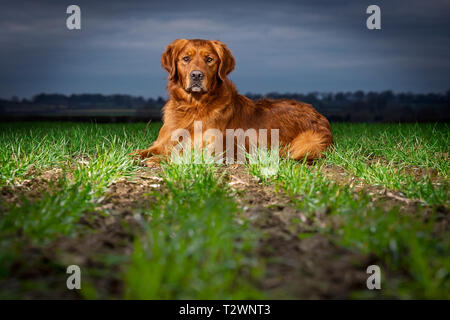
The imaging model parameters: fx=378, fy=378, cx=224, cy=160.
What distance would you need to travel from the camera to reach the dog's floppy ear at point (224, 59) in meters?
4.52

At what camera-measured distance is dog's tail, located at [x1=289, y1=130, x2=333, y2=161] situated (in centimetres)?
489

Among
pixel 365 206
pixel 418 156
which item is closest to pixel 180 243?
pixel 365 206

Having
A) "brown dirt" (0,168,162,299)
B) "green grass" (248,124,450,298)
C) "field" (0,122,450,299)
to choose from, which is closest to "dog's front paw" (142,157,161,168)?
"field" (0,122,450,299)

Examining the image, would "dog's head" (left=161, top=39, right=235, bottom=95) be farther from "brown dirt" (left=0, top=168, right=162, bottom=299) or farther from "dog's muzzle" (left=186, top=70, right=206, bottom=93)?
"brown dirt" (left=0, top=168, right=162, bottom=299)

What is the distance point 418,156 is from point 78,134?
4.90 meters

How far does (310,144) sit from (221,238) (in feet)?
10.7

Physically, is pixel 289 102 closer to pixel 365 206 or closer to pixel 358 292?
pixel 365 206

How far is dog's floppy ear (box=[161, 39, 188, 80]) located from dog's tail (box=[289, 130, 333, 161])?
1.80m

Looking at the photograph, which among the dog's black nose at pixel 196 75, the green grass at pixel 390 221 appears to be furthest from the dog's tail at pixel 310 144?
the dog's black nose at pixel 196 75

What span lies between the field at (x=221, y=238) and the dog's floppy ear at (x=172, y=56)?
1518mm

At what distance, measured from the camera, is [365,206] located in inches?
109
